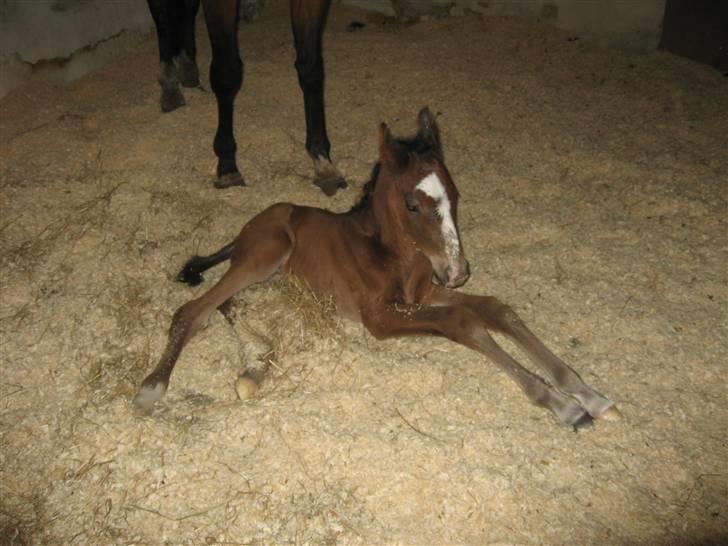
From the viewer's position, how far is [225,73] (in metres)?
3.76

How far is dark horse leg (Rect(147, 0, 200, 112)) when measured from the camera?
14.9ft

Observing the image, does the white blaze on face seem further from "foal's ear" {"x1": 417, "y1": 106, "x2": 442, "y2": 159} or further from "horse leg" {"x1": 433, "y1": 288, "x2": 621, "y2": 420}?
"horse leg" {"x1": 433, "y1": 288, "x2": 621, "y2": 420}

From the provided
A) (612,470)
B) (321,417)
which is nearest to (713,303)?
(612,470)

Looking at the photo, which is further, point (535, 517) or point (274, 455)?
point (274, 455)

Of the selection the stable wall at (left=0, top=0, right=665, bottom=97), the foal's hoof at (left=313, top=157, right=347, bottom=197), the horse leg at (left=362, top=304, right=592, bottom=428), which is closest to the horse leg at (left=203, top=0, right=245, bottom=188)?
the foal's hoof at (left=313, top=157, right=347, bottom=197)

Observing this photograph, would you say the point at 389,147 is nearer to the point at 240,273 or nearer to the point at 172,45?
the point at 240,273

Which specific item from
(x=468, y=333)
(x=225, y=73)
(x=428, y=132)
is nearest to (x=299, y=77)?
(x=225, y=73)

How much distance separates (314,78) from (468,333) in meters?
2.06

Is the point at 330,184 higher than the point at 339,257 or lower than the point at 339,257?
lower

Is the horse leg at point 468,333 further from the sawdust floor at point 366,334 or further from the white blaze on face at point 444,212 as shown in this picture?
the white blaze on face at point 444,212

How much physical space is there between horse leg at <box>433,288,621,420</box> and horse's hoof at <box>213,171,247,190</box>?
1.63m

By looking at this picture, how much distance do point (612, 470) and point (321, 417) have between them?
1042 mm

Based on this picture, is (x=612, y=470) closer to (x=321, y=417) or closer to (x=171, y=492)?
(x=321, y=417)

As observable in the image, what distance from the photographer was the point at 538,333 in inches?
110
